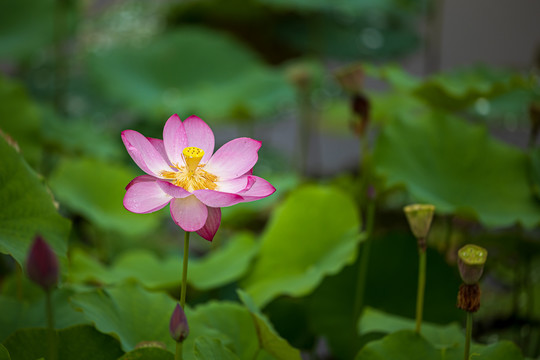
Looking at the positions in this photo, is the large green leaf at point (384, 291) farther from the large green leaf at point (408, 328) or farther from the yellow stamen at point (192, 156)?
the yellow stamen at point (192, 156)

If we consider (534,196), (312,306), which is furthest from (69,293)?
(534,196)

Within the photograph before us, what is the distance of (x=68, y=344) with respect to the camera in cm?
42

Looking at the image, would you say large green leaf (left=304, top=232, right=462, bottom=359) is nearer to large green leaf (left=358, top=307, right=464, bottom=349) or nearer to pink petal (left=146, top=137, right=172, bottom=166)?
large green leaf (left=358, top=307, right=464, bottom=349)

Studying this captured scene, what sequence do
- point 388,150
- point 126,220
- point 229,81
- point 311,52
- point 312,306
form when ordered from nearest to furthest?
point 312,306, point 388,150, point 126,220, point 229,81, point 311,52

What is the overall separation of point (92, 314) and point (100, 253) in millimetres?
620

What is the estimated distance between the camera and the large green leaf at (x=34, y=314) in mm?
468

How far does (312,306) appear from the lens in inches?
25.9

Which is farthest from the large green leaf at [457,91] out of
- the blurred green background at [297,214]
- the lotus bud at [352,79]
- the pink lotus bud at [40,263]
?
the pink lotus bud at [40,263]

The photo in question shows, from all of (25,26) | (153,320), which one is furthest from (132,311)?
(25,26)

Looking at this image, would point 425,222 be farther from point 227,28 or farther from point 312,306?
point 227,28

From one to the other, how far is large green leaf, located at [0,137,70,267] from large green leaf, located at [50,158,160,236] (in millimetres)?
426

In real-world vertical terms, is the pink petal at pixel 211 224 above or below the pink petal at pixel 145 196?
below

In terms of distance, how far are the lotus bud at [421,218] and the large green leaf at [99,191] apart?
0.57 metres

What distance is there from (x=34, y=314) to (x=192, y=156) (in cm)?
23
